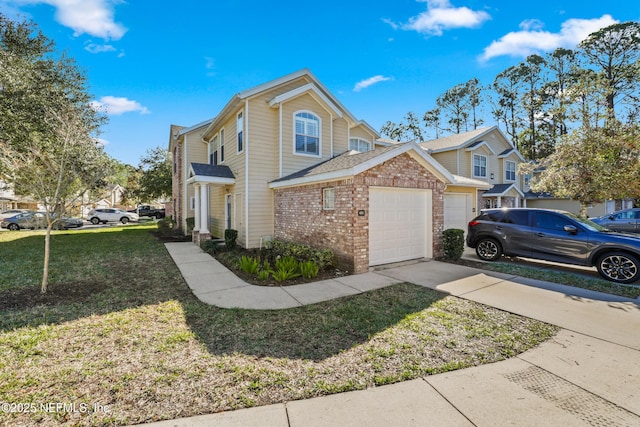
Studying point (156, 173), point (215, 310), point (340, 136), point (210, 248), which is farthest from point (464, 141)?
point (156, 173)

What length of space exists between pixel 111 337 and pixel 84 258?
7460mm

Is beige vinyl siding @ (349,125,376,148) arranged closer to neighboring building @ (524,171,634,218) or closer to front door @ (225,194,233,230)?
front door @ (225,194,233,230)

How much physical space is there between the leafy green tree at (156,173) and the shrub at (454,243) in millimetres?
29071

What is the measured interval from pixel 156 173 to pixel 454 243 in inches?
1211

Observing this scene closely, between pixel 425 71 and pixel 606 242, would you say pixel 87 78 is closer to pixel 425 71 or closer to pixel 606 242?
pixel 425 71

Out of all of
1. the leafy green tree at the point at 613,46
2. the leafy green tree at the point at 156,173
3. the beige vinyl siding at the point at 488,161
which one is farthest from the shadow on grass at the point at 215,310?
the leafy green tree at the point at 613,46

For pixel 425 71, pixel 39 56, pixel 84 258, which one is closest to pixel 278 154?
pixel 84 258

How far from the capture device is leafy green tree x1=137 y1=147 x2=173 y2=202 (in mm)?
29359

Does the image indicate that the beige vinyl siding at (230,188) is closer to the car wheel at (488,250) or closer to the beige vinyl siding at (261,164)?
the beige vinyl siding at (261,164)

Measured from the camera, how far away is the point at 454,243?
9.12m

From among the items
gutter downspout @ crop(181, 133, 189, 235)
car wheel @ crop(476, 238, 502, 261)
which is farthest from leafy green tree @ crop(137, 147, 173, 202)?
car wheel @ crop(476, 238, 502, 261)

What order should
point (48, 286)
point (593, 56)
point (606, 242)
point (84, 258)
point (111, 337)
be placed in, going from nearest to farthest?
1. point (111, 337)
2. point (48, 286)
3. point (606, 242)
4. point (84, 258)
5. point (593, 56)

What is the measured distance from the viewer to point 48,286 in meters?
6.20

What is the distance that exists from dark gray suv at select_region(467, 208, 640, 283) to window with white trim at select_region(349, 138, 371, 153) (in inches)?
333
